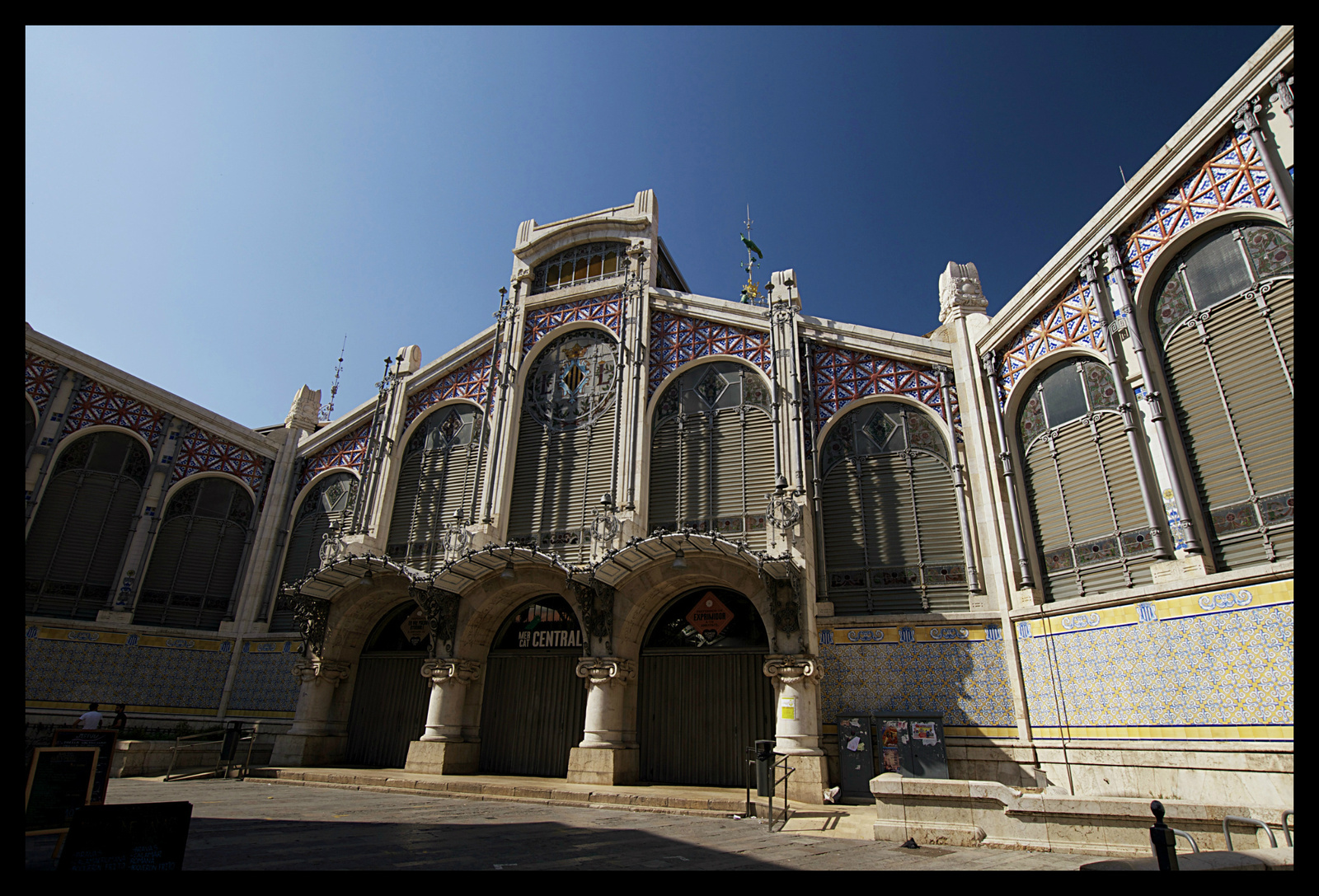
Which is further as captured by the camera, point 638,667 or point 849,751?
point 638,667

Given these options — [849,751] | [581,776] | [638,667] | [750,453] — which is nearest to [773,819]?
[849,751]

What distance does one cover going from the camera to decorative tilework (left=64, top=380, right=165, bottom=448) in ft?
68.9

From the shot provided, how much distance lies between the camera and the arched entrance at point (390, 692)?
1842cm

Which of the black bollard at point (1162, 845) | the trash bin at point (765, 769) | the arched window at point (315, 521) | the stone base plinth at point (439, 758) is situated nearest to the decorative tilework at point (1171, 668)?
the trash bin at point (765, 769)

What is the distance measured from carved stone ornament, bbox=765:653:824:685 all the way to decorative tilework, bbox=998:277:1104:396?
7519 millimetres

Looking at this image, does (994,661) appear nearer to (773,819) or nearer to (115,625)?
(773,819)

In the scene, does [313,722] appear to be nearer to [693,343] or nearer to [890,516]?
[693,343]

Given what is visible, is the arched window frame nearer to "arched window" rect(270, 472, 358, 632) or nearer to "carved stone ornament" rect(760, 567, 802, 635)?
"carved stone ornament" rect(760, 567, 802, 635)

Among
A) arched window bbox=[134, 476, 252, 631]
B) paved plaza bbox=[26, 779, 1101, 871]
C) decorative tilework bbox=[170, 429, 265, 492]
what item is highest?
decorative tilework bbox=[170, 429, 265, 492]

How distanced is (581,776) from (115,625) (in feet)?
49.9

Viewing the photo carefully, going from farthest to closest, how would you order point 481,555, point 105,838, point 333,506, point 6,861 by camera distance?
point 333,506
point 481,555
point 105,838
point 6,861

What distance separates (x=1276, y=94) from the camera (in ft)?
35.6

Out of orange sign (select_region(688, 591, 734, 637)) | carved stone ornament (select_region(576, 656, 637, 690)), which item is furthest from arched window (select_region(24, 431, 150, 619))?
orange sign (select_region(688, 591, 734, 637))

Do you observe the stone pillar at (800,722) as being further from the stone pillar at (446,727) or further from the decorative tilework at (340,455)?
the decorative tilework at (340,455)
